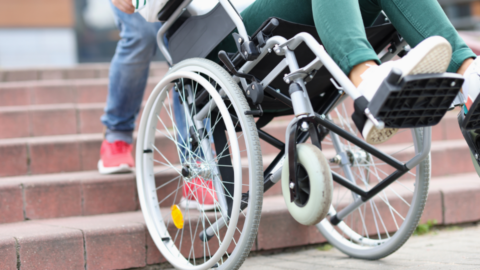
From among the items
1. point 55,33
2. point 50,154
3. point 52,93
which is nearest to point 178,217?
point 50,154

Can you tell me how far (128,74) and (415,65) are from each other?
1.49 meters

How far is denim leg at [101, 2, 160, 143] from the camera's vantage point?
209 centimetres

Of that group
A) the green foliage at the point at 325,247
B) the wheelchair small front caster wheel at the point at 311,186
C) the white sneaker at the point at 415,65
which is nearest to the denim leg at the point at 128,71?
the green foliage at the point at 325,247

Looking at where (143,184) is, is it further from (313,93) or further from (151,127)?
(313,93)

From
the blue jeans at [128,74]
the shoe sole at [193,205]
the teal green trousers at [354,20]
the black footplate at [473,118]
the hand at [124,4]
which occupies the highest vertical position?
the teal green trousers at [354,20]

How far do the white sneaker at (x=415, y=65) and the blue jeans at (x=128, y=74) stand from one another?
116 cm

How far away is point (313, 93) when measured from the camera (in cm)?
165

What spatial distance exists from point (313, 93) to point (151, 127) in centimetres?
61

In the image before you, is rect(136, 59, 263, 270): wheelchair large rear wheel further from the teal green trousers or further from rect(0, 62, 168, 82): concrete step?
rect(0, 62, 168, 82): concrete step

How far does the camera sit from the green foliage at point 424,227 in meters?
2.30

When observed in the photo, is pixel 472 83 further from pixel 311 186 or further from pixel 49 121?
pixel 49 121

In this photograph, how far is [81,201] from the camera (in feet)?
6.80

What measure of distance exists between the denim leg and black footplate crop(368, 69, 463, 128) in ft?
4.42

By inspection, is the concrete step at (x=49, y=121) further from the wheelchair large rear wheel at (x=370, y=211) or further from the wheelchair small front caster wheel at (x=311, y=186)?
the wheelchair small front caster wheel at (x=311, y=186)
